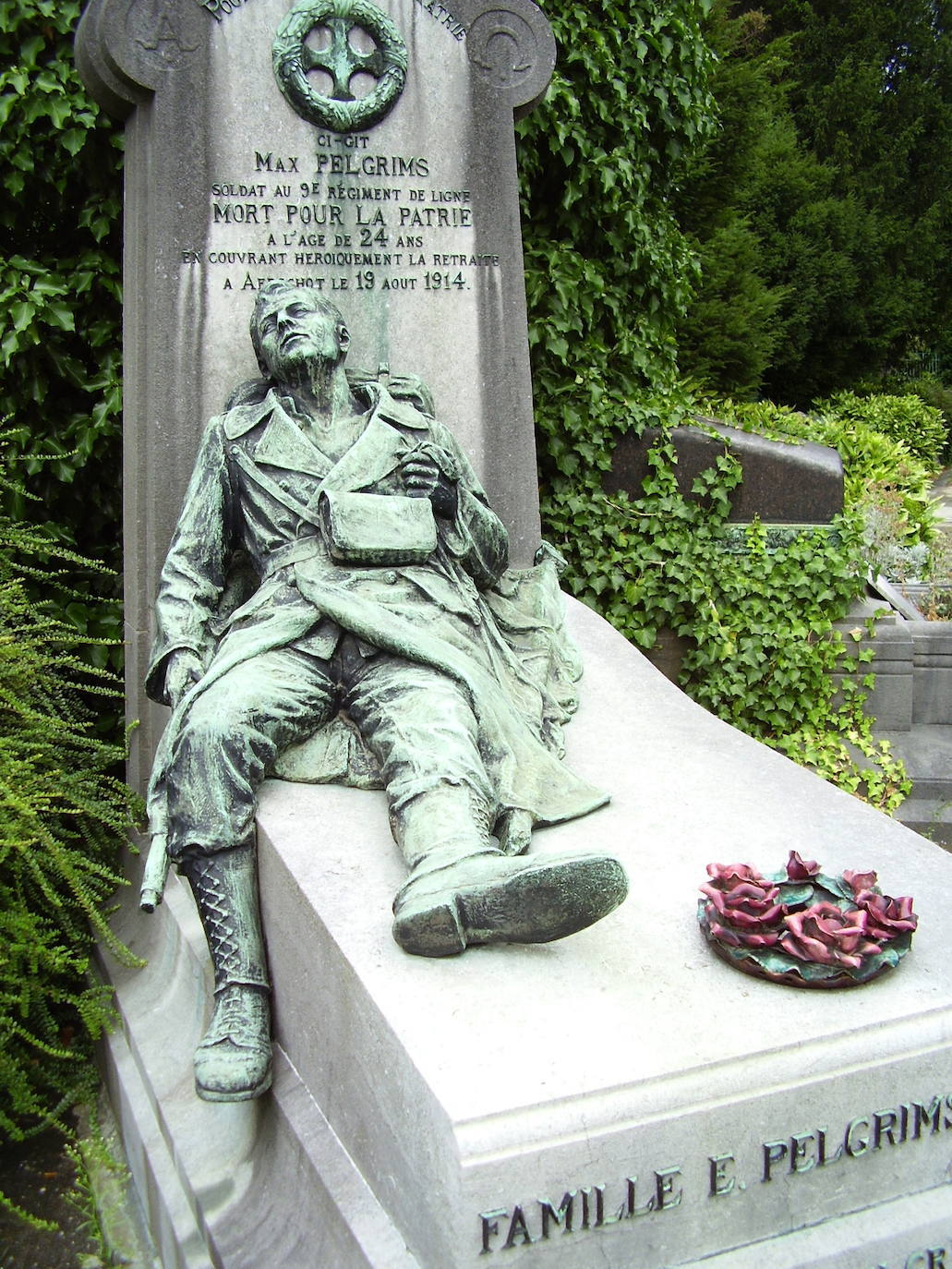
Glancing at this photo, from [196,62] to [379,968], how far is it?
10.1 feet

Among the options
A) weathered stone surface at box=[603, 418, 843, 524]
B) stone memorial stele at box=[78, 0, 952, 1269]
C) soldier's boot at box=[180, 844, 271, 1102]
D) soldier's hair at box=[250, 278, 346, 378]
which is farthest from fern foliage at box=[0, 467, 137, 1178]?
weathered stone surface at box=[603, 418, 843, 524]

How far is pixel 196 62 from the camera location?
152 inches

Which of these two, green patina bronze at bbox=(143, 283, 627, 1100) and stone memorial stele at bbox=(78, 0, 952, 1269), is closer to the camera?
stone memorial stele at bbox=(78, 0, 952, 1269)

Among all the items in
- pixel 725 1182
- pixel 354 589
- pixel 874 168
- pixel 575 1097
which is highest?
pixel 874 168

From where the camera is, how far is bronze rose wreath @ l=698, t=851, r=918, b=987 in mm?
2152

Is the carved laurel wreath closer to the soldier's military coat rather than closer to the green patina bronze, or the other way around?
the green patina bronze

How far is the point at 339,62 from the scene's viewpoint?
399 cm

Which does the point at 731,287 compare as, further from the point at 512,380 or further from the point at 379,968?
the point at 379,968

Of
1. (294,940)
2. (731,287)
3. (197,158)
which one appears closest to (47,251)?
(197,158)

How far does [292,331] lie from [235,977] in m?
1.84

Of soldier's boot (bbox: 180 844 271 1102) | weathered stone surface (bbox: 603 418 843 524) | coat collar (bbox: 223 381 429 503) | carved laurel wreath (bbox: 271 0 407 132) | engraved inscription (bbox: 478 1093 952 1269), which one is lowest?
engraved inscription (bbox: 478 1093 952 1269)

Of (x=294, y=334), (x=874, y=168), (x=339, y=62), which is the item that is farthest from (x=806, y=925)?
(x=874, y=168)

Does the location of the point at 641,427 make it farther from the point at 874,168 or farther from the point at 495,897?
the point at 874,168

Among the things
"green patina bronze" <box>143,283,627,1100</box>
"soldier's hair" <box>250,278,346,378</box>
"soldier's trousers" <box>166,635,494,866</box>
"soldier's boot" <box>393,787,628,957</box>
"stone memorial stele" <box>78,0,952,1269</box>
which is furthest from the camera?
"soldier's hair" <box>250,278,346,378</box>
